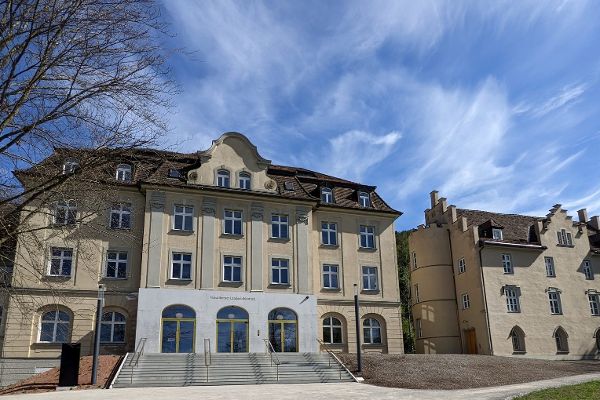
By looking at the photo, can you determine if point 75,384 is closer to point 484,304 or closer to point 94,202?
point 94,202

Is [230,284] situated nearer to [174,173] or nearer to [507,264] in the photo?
[174,173]

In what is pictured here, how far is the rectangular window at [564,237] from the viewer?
40.9 metres

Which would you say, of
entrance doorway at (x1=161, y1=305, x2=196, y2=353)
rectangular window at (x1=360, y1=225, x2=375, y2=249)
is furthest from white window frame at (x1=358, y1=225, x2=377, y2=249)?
entrance doorway at (x1=161, y1=305, x2=196, y2=353)

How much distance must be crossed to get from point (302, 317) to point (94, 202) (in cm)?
2175

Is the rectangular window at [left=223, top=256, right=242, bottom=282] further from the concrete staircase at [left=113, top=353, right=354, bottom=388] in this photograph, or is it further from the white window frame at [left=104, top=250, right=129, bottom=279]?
the white window frame at [left=104, top=250, right=129, bottom=279]

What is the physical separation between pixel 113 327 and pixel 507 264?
2600cm

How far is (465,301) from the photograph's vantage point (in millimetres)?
38719

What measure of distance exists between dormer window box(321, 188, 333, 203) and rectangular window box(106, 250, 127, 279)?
1257cm

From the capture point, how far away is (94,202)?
11125 mm

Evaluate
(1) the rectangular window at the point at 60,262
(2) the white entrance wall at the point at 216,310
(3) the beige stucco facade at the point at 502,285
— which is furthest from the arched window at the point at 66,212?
(3) the beige stucco facade at the point at 502,285

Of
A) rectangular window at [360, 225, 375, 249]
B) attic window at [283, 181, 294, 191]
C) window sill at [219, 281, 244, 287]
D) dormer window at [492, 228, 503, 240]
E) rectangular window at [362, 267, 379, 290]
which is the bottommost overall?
window sill at [219, 281, 244, 287]

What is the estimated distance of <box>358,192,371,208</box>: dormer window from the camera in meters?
36.3

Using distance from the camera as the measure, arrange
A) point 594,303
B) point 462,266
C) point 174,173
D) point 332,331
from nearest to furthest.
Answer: point 174,173 → point 332,331 → point 462,266 → point 594,303

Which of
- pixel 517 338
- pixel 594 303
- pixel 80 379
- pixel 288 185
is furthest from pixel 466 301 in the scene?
pixel 80 379
